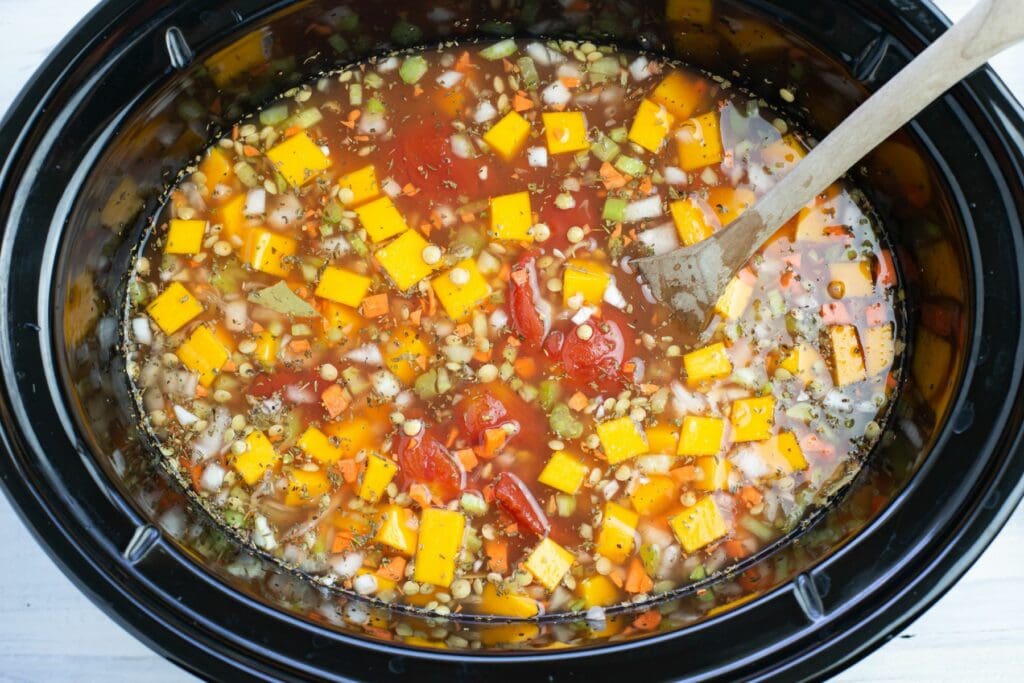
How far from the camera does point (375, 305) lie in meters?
2.39

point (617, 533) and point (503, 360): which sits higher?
point (503, 360)

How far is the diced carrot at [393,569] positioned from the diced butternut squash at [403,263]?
0.75 metres

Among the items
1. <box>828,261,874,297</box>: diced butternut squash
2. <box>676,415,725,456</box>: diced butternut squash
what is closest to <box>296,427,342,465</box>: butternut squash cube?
<box>676,415,725,456</box>: diced butternut squash

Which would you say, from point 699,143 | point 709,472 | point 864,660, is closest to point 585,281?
point 699,143

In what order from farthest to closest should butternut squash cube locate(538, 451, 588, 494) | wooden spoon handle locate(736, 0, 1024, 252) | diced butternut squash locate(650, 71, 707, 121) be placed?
diced butternut squash locate(650, 71, 707, 121), butternut squash cube locate(538, 451, 588, 494), wooden spoon handle locate(736, 0, 1024, 252)

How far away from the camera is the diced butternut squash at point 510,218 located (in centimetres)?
239

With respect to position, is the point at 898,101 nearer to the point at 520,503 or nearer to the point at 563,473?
the point at 563,473

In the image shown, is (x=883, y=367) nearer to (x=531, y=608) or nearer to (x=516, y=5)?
(x=531, y=608)

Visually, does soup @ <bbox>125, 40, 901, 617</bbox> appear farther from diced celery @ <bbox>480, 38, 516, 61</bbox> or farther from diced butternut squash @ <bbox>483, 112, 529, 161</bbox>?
diced celery @ <bbox>480, 38, 516, 61</bbox>

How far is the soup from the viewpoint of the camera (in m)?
2.38

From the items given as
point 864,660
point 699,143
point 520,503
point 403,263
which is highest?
point 699,143

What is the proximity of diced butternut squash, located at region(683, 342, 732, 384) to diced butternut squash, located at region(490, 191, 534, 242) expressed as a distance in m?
0.55

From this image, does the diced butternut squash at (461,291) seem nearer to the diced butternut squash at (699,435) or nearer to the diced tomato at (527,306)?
the diced tomato at (527,306)

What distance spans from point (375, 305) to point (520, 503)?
67 centimetres
